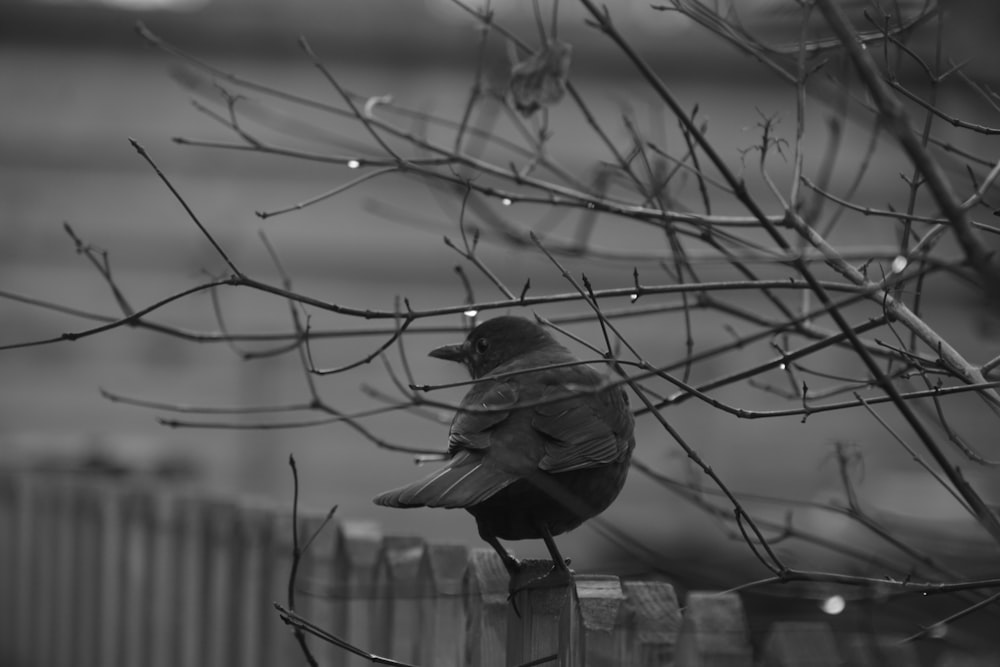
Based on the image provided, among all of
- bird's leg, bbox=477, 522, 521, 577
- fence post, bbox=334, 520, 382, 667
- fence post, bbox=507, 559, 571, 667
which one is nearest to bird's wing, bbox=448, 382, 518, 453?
bird's leg, bbox=477, 522, 521, 577

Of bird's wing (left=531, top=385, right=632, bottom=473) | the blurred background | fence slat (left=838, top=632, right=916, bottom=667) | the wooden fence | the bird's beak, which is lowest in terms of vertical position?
fence slat (left=838, top=632, right=916, bottom=667)

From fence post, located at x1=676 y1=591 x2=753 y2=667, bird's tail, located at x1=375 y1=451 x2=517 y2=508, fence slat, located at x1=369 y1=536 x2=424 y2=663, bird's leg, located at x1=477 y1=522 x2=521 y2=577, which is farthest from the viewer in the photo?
fence slat, located at x1=369 y1=536 x2=424 y2=663

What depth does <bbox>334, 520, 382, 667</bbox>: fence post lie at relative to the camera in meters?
3.97

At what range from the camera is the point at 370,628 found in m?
4.04

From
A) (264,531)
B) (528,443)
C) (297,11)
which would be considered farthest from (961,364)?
(297,11)

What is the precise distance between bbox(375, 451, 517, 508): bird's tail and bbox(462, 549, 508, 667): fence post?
0.33m

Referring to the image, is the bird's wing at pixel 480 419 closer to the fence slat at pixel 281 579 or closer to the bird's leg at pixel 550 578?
the bird's leg at pixel 550 578

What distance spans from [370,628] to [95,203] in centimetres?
984

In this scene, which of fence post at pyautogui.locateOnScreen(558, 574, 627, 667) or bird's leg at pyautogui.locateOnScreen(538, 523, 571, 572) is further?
bird's leg at pyautogui.locateOnScreen(538, 523, 571, 572)

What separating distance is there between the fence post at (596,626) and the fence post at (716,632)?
0.21m

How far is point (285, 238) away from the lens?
12664mm

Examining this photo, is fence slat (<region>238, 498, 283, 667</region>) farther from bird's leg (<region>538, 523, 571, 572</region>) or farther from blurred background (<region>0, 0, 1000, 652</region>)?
blurred background (<region>0, 0, 1000, 652</region>)

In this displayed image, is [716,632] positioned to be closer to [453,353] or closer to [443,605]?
[443,605]

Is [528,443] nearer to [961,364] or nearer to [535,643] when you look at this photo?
[535,643]
